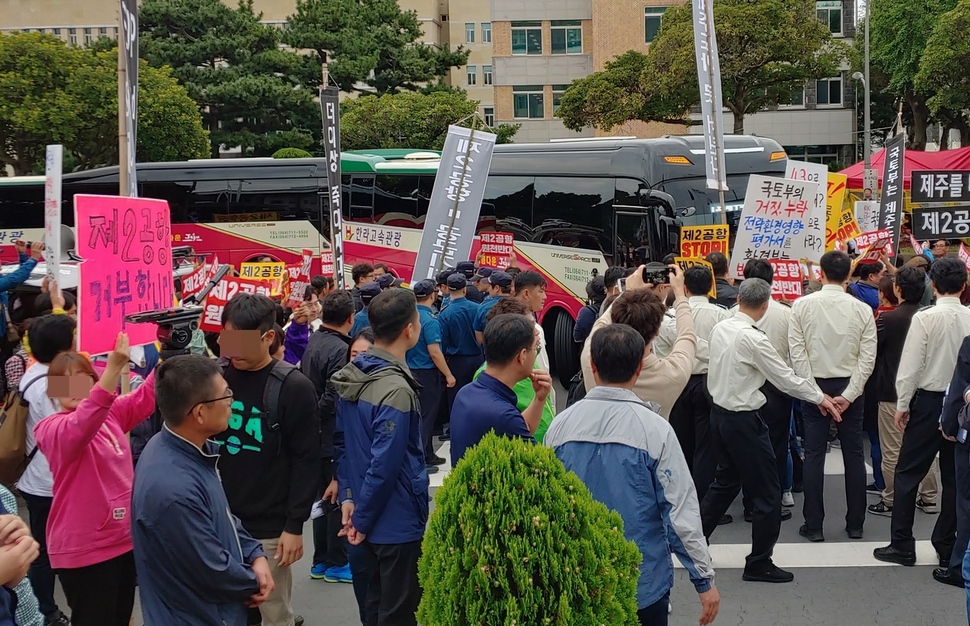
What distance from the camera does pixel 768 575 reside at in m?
5.71

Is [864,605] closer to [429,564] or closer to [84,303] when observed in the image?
[429,564]

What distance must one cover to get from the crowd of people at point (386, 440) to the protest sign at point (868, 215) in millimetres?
8865

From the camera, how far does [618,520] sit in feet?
9.75

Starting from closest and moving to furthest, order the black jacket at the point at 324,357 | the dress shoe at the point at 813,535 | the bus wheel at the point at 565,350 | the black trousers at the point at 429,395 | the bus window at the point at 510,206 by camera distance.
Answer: the black jacket at the point at 324,357, the dress shoe at the point at 813,535, the black trousers at the point at 429,395, the bus wheel at the point at 565,350, the bus window at the point at 510,206

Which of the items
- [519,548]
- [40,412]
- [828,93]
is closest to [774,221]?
[40,412]

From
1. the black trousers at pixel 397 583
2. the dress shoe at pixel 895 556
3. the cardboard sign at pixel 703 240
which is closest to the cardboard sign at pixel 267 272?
the cardboard sign at pixel 703 240

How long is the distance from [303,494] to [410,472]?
1.68ft

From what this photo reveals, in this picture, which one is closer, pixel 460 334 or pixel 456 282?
pixel 456 282

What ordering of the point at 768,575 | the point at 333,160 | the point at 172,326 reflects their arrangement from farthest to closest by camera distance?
the point at 333,160 < the point at 768,575 < the point at 172,326

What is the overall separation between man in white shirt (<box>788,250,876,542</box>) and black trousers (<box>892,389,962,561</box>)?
0.41 meters

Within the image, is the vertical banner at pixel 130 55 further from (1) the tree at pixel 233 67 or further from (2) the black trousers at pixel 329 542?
(1) the tree at pixel 233 67

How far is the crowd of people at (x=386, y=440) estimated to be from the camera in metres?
3.21

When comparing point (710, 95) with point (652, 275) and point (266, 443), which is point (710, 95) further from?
point (266, 443)

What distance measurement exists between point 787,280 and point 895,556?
11.5ft
